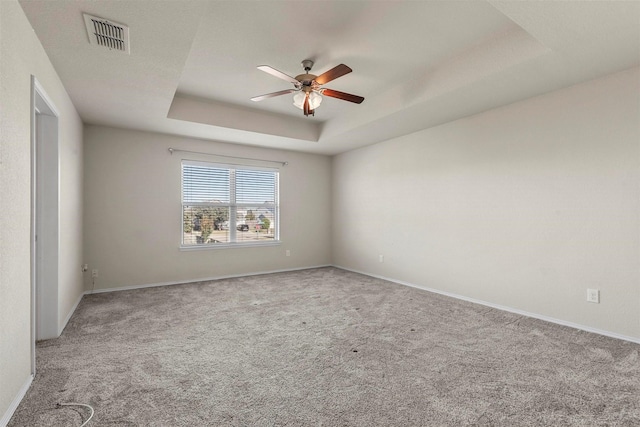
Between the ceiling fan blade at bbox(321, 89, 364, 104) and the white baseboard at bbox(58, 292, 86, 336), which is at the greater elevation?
the ceiling fan blade at bbox(321, 89, 364, 104)

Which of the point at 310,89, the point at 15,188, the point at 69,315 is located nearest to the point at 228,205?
the point at 69,315

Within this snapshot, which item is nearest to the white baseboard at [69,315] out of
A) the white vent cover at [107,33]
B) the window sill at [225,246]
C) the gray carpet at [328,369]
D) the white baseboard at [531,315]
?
the gray carpet at [328,369]

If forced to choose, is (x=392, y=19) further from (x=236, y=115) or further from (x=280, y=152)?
(x=280, y=152)

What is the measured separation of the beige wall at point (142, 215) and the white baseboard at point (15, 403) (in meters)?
2.75

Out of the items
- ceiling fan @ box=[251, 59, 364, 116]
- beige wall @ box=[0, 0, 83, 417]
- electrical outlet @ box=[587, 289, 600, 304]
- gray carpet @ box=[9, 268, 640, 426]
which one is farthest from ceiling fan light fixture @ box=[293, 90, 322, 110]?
electrical outlet @ box=[587, 289, 600, 304]

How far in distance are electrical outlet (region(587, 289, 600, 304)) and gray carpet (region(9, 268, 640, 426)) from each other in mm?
335

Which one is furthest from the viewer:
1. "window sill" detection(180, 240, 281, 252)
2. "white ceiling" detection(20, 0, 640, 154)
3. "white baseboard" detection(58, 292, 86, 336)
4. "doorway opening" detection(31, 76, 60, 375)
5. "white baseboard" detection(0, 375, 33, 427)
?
"window sill" detection(180, 240, 281, 252)

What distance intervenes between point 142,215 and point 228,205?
1313mm

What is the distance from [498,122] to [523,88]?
0.62 m

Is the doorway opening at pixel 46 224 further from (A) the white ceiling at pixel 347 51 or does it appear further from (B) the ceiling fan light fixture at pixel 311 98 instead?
(B) the ceiling fan light fixture at pixel 311 98

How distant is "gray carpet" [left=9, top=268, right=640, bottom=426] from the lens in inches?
68.8

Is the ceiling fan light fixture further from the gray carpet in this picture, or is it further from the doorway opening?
the gray carpet

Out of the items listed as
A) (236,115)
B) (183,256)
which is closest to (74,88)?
(236,115)

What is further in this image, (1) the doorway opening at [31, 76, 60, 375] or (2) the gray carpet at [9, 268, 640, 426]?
(1) the doorway opening at [31, 76, 60, 375]
